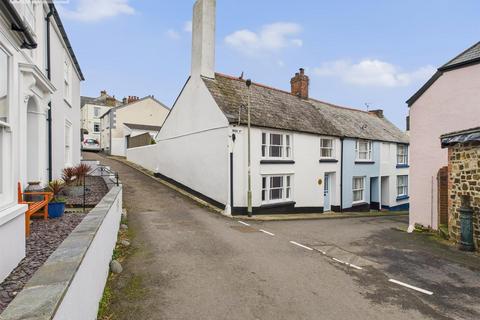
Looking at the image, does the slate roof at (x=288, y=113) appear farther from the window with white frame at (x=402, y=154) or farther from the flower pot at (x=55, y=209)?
the flower pot at (x=55, y=209)

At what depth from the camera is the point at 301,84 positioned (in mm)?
23484

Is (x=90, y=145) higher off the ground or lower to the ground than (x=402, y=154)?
higher

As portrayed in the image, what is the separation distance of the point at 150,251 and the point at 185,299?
9.87 feet

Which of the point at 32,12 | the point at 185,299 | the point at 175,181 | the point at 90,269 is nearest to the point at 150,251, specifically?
the point at 185,299

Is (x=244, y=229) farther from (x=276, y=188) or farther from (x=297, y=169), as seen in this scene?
(x=297, y=169)

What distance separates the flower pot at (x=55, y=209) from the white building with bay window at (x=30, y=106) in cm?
95

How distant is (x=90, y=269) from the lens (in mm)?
4102

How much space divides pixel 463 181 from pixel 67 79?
1782 centimetres

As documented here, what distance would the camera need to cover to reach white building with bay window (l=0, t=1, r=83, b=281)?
475 centimetres

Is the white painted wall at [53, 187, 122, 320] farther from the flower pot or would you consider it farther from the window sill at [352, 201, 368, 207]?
the window sill at [352, 201, 368, 207]

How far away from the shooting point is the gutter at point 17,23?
14.3ft

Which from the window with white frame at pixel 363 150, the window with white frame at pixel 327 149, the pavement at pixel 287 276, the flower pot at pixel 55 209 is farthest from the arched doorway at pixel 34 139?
the window with white frame at pixel 363 150

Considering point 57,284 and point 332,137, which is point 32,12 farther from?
point 332,137

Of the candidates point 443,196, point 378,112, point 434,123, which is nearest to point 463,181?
point 443,196
